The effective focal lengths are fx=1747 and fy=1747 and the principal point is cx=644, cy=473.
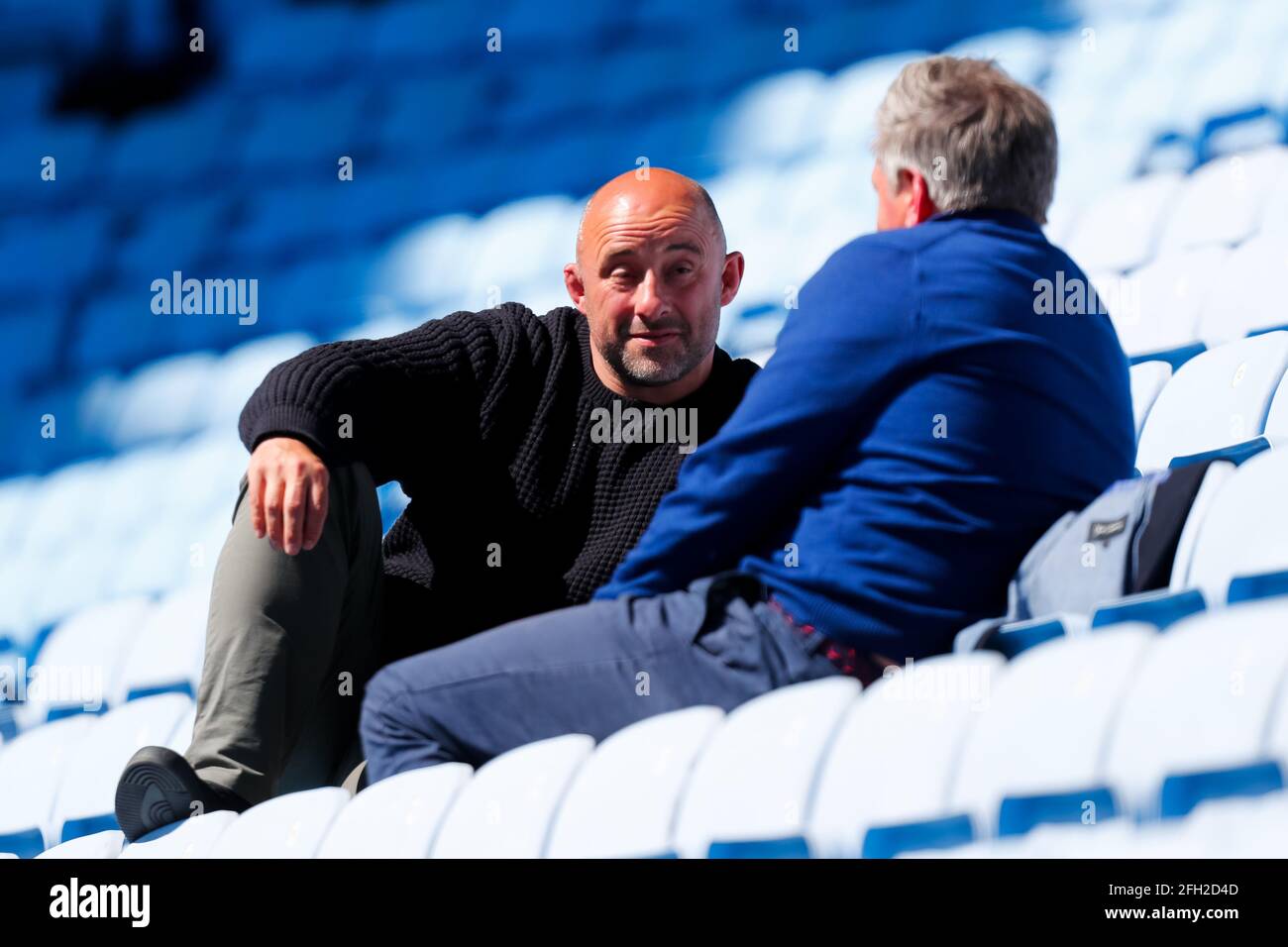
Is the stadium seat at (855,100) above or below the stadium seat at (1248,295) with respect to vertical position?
A: above

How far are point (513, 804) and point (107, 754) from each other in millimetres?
695

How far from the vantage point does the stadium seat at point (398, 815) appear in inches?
33.6

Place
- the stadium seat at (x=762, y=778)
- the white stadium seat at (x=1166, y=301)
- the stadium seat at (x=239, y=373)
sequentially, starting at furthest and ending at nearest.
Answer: the stadium seat at (x=239, y=373), the white stadium seat at (x=1166, y=301), the stadium seat at (x=762, y=778)

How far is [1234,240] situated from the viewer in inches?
77.3

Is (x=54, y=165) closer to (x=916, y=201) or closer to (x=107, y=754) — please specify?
(x=107, y=754)

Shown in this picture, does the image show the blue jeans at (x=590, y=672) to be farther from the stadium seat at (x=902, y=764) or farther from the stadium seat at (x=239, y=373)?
the stadium seat at (x=239, y=373)

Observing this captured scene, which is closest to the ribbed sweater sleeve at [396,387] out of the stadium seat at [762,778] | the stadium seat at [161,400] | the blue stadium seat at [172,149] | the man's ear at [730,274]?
the man's ear at [730,274]

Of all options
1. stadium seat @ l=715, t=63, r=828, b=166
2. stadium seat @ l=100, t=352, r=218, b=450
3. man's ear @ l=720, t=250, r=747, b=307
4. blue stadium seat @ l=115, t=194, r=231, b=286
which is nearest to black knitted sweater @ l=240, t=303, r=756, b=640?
man's ear @ l=720, t=250, r=747, b=307

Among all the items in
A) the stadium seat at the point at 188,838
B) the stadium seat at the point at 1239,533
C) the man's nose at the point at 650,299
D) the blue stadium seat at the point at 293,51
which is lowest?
the stadium seat at the point at 188,838

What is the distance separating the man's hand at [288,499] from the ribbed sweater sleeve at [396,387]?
0.11 ft

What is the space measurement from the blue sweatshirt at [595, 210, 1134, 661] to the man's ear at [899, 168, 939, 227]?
40 millimetres

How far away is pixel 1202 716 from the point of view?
0.66m

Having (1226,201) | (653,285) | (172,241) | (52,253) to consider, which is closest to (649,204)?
(653,285)
